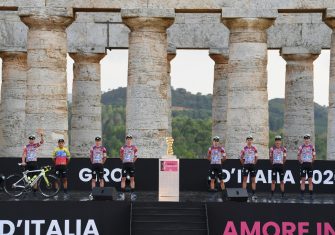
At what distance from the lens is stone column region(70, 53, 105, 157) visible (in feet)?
250

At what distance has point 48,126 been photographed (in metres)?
64.2

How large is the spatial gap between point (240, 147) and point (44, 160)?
1200cm

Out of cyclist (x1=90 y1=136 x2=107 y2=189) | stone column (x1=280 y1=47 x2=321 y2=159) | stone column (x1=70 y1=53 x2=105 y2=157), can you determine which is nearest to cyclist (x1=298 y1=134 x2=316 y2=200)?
cyclist (x1=90 y1=136 x2=107 y2=189)

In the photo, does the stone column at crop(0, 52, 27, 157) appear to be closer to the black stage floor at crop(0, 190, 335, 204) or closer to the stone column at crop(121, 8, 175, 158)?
the stone column at crop(121, 8, 175, 158)

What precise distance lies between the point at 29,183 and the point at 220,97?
26.5m

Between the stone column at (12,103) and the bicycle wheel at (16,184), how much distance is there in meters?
21.9

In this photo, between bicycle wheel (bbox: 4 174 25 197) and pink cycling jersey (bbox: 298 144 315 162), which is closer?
bicycle wheel (bbox: 4 174 25 197)

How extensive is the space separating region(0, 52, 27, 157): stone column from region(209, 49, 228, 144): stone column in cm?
1242

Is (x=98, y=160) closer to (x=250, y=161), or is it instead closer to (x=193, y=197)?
(x=193, y=197)

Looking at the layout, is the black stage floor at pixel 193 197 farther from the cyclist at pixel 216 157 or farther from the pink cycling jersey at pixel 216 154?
the pink cycling jersey at pixel 216 154

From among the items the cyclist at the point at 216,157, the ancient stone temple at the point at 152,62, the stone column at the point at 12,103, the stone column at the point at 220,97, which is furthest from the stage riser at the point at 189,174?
the stone column at the point at 220,97

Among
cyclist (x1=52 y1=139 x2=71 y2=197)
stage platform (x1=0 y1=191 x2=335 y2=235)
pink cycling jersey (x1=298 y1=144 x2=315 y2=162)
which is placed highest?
pink cycling jersey (x1=298 y1=144 x2=315 y2=162)

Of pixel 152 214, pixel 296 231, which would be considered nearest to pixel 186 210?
pixel 152 214

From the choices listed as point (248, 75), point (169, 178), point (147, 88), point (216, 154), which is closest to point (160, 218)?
point (169, 178)
